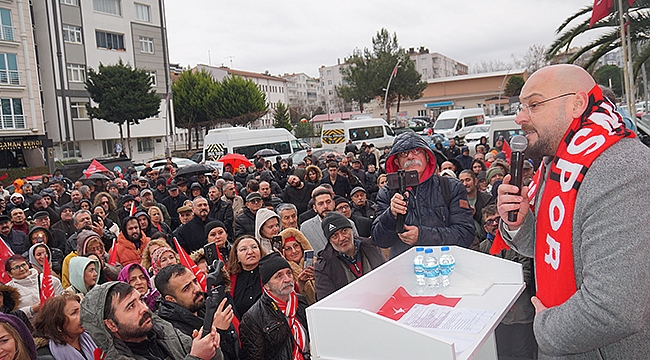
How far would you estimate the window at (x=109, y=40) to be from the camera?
40.4 m

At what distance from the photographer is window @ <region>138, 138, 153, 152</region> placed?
4369cm

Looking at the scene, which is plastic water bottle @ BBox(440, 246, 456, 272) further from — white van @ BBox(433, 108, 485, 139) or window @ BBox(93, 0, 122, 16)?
window @ BBox(93, 0, 122, 16)

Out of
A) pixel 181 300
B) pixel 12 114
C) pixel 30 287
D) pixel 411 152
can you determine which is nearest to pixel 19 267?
pixel 30 287

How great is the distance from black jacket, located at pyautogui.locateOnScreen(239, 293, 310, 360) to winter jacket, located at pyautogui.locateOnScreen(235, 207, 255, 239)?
394cm

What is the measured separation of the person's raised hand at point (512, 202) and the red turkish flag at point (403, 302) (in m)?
0.44

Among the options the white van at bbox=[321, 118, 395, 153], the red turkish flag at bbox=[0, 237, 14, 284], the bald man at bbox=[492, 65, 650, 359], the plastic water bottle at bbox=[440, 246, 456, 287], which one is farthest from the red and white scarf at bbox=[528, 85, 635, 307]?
the white van at bbox=[321, 118, 395, 153]

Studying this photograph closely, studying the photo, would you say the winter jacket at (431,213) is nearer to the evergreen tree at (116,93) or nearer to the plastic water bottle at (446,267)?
the plastic water bottle at (446,267)

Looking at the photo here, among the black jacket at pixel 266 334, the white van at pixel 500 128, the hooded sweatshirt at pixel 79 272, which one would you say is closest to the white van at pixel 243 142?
the white van at pixel 500 128

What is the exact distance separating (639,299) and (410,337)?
70 centimetres

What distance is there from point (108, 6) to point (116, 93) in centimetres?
948

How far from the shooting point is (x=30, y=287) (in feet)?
18.6

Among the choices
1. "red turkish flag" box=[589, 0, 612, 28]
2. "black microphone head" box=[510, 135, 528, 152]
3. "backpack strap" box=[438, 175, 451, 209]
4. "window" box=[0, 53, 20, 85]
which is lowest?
"backpack strap" box=[438, 175, 451, 209]

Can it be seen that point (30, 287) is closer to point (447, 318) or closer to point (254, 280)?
point (254, 280)

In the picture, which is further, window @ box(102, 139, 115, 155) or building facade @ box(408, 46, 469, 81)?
building facade @ box(408, 46, 469, 81)
